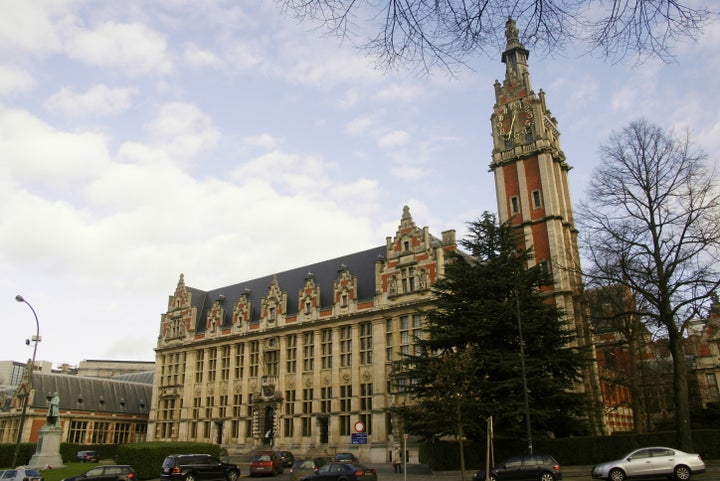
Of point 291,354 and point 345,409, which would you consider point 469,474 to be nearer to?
point 345,409

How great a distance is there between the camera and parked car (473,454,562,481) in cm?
2252

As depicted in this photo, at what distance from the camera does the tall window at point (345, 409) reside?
155 ft

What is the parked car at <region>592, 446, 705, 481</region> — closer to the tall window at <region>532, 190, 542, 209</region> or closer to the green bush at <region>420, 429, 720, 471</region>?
→ the green bush at <region>420, 429, 720, 471</region>

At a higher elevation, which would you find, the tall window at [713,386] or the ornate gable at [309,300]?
the ornate gable at [309,300]

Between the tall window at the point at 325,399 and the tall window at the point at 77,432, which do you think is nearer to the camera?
the tall window at the point at 325,399

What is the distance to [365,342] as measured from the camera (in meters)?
48.4

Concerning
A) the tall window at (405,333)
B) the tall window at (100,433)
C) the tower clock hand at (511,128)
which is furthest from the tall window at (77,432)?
the tower clock hand at (511,128)

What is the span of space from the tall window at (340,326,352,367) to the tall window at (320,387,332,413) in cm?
268

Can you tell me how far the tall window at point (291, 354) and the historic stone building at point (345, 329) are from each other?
10cm

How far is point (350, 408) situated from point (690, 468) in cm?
2994

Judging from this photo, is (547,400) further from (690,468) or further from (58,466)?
(58,466)

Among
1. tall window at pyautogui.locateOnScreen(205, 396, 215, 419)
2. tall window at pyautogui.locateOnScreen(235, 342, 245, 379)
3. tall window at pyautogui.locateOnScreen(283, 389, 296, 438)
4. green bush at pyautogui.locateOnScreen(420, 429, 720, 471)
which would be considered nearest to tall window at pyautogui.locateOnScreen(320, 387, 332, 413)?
tall window at pyautogui.locateOnScreen(283, 389, 296, 438)

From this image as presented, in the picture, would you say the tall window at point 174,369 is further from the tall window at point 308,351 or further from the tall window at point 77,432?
the tall window at point 308,351

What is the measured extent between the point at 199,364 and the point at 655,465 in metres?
49.6
